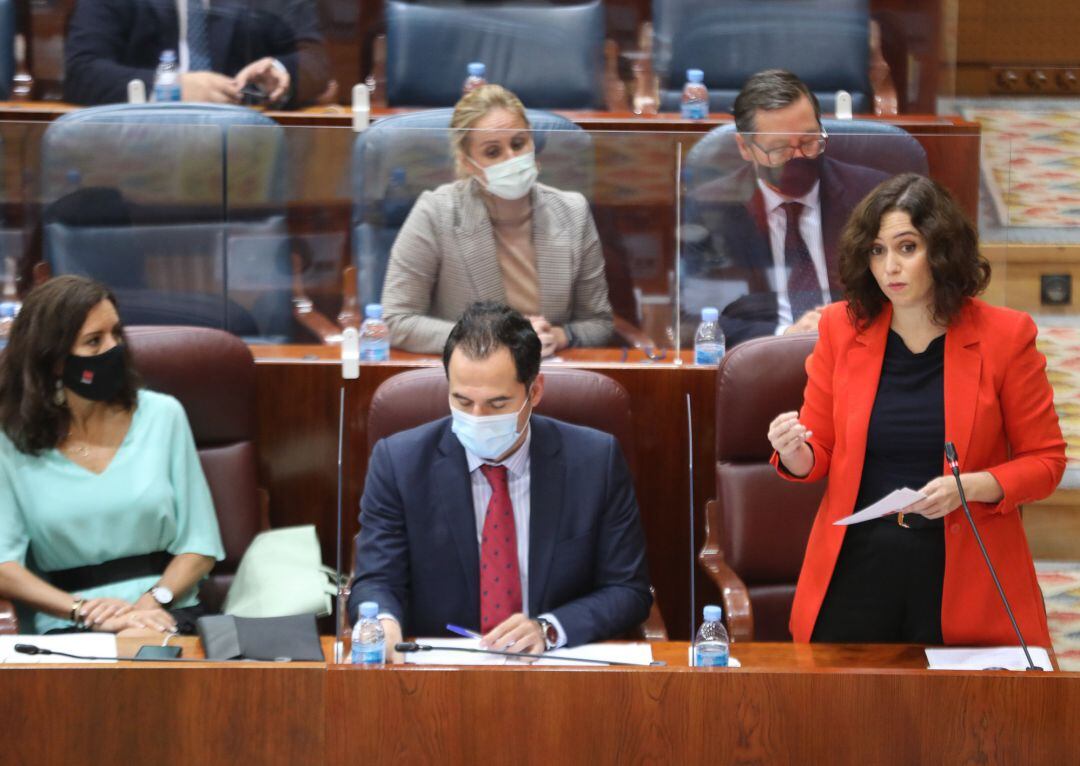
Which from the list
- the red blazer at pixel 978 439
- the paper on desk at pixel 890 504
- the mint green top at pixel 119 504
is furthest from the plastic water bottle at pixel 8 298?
the paper on desk at pixel 890 504

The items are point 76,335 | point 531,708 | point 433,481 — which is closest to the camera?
point 531,708

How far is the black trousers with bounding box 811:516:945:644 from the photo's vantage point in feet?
6.48

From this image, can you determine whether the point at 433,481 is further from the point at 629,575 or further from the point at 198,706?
the point at 198,706

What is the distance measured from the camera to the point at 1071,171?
157 inches

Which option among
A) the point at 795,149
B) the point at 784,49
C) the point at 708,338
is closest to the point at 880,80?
the point at 784,49

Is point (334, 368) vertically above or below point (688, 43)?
below

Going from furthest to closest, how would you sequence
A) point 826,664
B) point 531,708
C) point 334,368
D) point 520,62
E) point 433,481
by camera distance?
point 520,62 < point 334,368 < point 433,481 < point 826,664 < point 531,708

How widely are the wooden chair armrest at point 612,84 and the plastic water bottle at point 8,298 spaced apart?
64.8 inches

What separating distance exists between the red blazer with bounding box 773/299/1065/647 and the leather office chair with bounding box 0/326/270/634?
0.84 meters

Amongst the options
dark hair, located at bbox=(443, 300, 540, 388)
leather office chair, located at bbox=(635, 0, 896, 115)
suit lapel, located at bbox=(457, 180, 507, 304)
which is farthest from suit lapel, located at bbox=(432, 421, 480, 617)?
leather office chair, located at bbox=(635, 0, 896, 115)

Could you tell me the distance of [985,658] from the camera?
1807 mm

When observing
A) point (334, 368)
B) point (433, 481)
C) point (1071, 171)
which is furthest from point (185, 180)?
point (1071, 171)

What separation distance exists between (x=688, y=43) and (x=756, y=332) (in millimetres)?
1469

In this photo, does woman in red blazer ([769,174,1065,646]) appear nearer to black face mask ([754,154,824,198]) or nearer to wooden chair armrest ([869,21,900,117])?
black face mask ([754,154,824,198])
